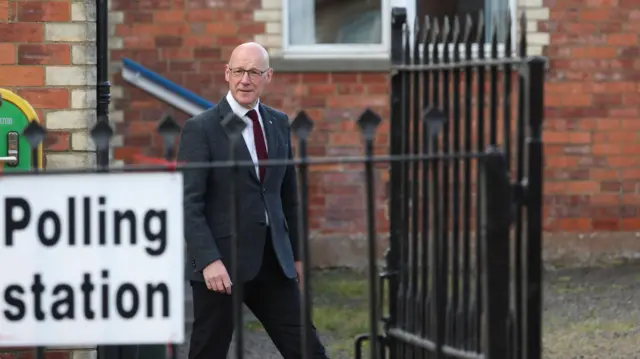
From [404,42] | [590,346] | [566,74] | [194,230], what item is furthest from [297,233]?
[566,74]

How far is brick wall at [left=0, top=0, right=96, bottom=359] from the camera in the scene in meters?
5.68

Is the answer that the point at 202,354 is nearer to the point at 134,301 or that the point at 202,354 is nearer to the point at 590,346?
the point at 134,301

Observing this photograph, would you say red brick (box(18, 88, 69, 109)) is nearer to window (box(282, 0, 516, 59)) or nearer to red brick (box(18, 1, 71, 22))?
red brick (box(18, 1, 71, 22))

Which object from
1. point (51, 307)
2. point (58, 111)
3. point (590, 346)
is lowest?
point (590, 346)

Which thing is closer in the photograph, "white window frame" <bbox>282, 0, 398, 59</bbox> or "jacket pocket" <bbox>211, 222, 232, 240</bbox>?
"jacket pocket" <bbox>211, 222, 232, 240</bbox>

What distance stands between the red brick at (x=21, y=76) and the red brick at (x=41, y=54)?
29mm

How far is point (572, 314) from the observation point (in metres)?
8.45

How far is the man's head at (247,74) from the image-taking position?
537cm

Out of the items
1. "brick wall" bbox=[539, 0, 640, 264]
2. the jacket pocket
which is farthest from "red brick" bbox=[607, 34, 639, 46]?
the jacket pocket

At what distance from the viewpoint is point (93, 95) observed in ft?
18.9

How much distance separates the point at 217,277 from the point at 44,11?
1.42m

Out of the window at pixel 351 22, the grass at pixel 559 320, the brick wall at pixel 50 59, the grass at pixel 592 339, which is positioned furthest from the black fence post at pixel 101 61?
the window at pixel 351 22

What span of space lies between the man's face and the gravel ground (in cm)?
229

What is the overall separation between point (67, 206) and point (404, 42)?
→ 1.64m
